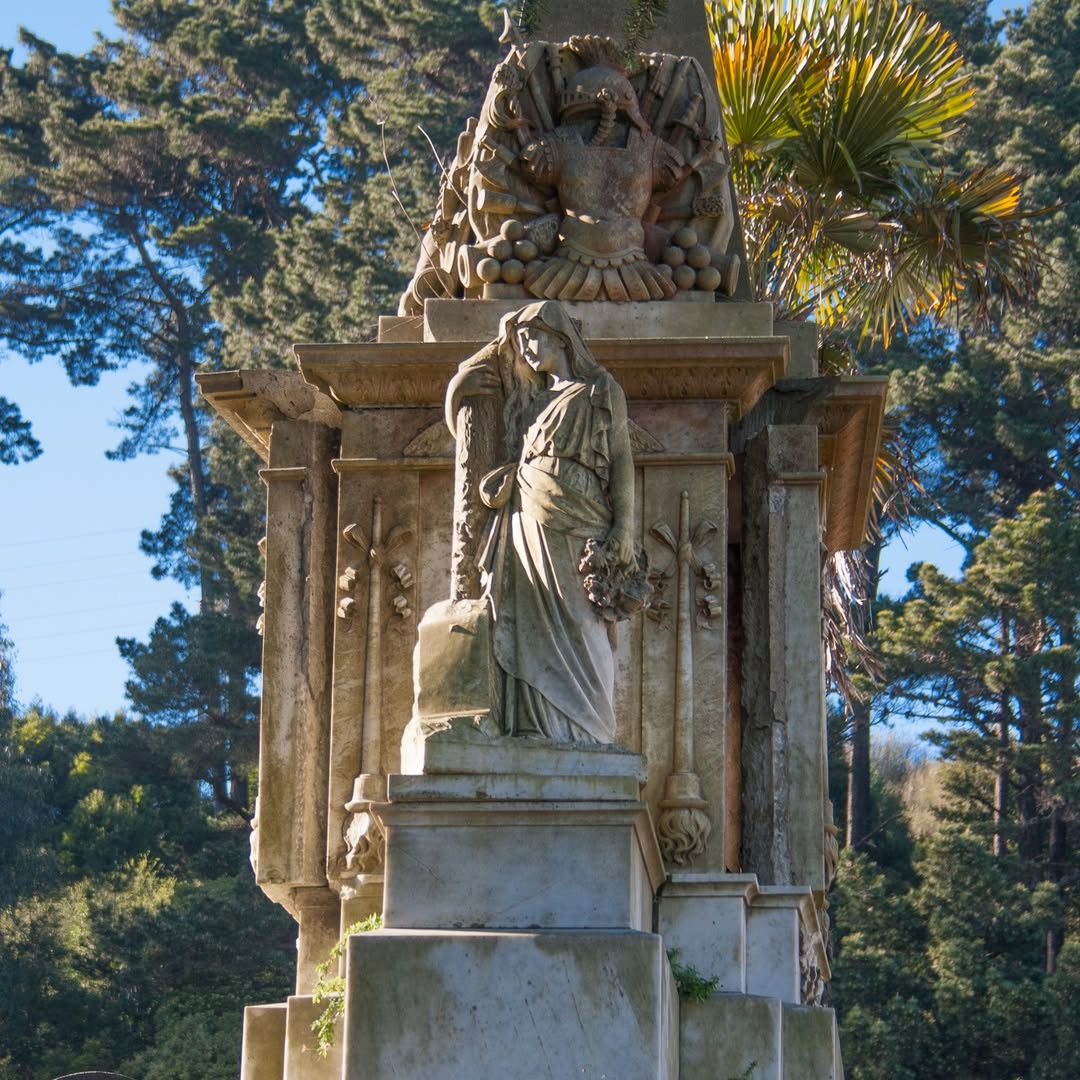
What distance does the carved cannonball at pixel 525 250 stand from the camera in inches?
548

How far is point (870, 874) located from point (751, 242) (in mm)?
14296

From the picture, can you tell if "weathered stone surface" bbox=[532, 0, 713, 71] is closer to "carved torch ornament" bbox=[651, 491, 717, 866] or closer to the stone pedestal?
"carved torch ornament" bbox=[651, 491, 717, 866]

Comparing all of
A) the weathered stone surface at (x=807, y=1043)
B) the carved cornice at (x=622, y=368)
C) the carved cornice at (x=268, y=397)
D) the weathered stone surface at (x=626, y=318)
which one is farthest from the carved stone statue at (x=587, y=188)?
the weathered stone surface at (x=807, y=1043)

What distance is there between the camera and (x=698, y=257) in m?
14.0

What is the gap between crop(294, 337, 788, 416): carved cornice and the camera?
13328mm

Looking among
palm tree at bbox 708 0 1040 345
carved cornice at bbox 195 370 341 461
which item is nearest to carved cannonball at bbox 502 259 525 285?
carved cornice at bbox 195 370 341 461

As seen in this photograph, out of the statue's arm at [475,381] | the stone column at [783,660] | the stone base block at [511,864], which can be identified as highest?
the statue's arm at [475,381]

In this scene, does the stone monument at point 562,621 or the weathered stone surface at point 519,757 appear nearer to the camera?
the stone monument at point 562,621

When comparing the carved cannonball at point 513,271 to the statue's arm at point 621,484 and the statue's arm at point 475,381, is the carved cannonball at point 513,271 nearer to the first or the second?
the statue's arm at point 475,381

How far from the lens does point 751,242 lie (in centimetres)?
1908

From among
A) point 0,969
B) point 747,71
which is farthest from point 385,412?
point 0,969

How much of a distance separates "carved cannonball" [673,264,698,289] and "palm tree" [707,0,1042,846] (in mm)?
3125

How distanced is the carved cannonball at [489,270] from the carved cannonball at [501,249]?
7 cm

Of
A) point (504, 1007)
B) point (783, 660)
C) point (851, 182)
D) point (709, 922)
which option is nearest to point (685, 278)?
point (783, 660)
